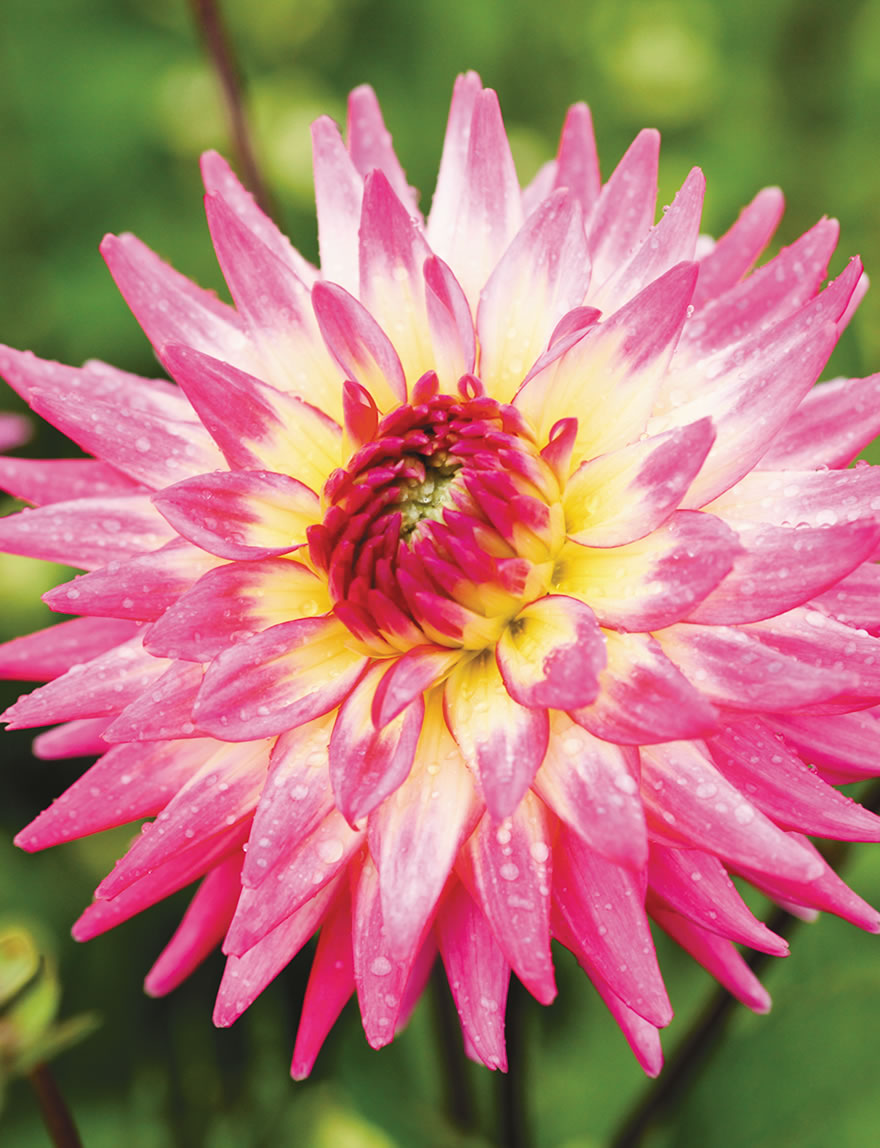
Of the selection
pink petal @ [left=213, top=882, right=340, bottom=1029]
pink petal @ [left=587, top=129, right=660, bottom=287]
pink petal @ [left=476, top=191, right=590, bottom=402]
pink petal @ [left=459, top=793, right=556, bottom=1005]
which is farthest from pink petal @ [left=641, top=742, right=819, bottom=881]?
pink petal @ [left=587, top=129, right=660, bottom=287]

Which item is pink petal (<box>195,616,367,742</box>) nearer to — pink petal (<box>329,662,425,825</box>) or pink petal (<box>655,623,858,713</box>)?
pink petal (<box>329,662,425,825</box>)

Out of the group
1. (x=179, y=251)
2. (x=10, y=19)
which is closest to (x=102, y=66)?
(x=10, y=19)

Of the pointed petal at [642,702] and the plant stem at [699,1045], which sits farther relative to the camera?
the plant stem at [699,1045]

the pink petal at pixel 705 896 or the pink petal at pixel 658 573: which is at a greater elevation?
the pink petal at pixel 658 573

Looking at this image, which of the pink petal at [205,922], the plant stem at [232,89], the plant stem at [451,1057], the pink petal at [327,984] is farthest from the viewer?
the plant stem at [232,89]

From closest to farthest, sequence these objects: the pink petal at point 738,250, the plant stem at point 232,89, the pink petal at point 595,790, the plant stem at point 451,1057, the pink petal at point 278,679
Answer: the pink petal at point 595,790 < the pink petal at point 278,679 < the pink petal at point 738,250 < the plant stem at point 451,1057 < the plant stem at point 232,89

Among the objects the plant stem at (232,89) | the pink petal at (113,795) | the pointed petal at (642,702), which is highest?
the plant stem at (232,89)

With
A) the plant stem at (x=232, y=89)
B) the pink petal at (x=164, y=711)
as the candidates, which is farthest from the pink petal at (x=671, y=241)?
the plant stem at (x=232, y=89)

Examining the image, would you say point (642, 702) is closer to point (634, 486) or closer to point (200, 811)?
point (634, 486)

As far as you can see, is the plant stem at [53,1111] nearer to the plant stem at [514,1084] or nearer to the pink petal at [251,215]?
the plant stem at [514,1084]

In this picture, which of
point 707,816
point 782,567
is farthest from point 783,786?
point 782,567
